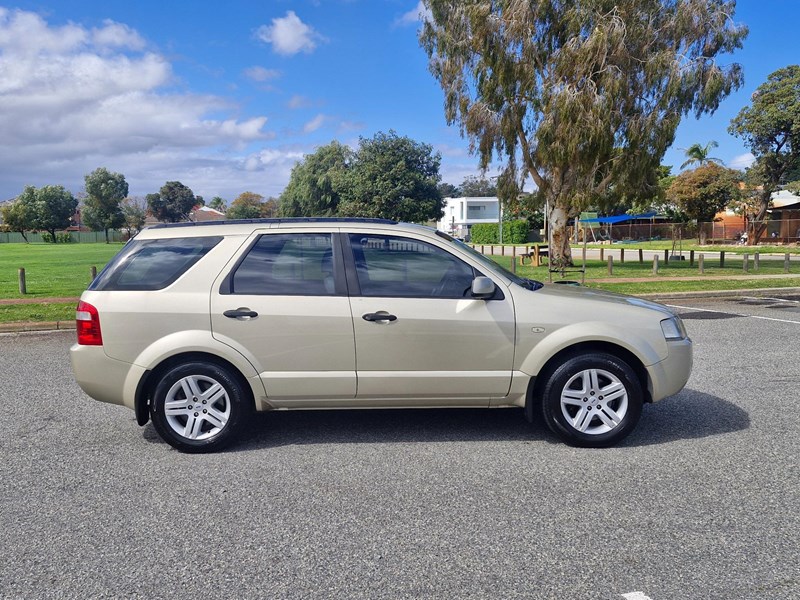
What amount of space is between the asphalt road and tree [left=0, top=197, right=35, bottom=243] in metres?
103

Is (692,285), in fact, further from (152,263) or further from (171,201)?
(171,201)

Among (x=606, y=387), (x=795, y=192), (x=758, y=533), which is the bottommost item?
(x=758, y=533)

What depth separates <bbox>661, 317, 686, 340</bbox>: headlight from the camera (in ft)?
16.3

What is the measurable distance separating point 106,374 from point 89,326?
38cm

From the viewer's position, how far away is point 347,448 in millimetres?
4969

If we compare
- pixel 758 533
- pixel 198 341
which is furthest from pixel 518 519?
pixel 198 341

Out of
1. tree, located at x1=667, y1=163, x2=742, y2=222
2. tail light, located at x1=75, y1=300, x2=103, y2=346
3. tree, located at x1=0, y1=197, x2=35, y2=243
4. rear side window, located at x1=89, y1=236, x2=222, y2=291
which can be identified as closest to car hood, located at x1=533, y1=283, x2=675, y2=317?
rear side window, located at x1=89, y1=236, x2=222, y2=291

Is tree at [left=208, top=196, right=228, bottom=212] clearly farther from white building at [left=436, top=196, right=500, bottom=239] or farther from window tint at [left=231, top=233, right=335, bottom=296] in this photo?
window tint at [left=231, top=233, right=335, bottom=296]

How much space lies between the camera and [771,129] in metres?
45.6

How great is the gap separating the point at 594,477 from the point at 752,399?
282 centimetres

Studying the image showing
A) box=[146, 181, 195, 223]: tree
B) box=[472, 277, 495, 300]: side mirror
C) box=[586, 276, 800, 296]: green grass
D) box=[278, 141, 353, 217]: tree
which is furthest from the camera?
box=[146, 181, 195, 223]: tree

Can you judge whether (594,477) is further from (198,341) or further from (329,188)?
(329,188)

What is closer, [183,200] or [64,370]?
[64,370]

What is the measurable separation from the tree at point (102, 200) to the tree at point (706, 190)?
82961 millimetres
